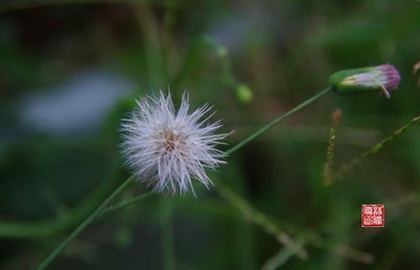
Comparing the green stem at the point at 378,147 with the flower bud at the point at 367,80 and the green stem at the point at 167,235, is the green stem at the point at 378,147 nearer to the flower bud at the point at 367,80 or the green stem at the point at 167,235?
the flower bud at the point at 367,80

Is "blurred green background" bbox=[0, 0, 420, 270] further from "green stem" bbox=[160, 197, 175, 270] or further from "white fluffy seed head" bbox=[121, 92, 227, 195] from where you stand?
"white fluffy seed head" bbox=[121, 92, 227, 195]

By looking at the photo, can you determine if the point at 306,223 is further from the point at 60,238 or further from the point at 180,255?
the point at 60,238

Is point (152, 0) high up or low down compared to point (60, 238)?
up

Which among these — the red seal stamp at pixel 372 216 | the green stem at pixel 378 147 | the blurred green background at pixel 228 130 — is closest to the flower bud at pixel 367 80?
the green stem at pixel 378 147

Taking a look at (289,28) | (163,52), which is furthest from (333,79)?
(289,28)

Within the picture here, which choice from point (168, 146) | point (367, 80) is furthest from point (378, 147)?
point (168, 146)

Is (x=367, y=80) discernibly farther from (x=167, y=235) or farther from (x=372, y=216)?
(x=167, y=235)
